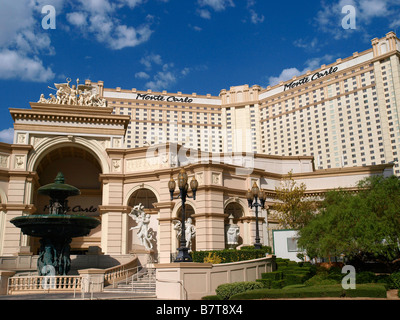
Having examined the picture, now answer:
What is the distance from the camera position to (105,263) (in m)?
27.9

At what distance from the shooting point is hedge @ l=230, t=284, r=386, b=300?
15641 millimetres

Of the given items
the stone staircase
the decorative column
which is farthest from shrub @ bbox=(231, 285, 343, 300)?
the decorative column

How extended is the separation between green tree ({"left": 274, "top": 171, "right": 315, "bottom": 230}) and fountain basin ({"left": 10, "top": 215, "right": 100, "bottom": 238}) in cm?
1680

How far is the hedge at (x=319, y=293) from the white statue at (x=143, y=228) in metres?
16.4

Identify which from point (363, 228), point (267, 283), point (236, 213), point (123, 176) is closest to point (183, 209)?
point (267, 283)

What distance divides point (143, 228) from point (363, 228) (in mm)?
17760

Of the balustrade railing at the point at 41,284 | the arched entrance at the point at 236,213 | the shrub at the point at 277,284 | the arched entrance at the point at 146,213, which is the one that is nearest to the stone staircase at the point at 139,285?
the balustrade railing at the point at 41,284

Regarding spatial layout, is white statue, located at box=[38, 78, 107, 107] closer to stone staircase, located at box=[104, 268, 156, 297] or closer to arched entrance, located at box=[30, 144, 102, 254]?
arched entrance, located at box=[30, 144, 102, 254]

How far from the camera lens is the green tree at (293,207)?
3294cm

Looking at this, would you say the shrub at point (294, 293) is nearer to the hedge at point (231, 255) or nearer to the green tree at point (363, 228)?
the green tree at point (363, 228)

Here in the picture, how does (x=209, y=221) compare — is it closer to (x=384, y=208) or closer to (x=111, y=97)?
(x=384, y=208)

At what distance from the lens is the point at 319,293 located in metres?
16.0

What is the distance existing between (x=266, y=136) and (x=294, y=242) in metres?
99.7
